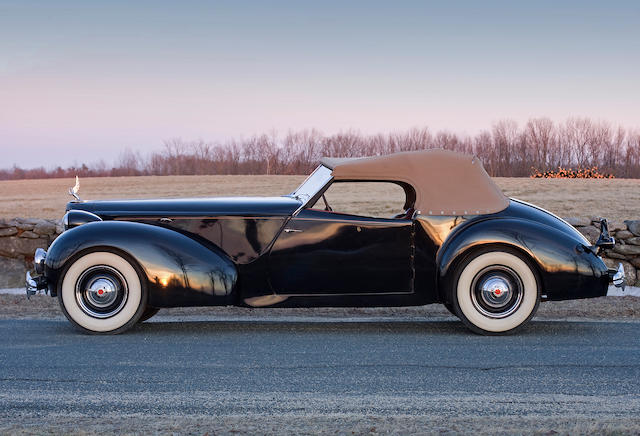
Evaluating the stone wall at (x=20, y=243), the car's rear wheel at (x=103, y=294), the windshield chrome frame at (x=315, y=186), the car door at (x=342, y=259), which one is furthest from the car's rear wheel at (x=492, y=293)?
the stone wall at (x=20, y=243)

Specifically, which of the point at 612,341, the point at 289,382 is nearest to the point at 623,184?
the point at 612,341

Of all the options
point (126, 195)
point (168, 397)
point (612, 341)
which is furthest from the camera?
point (126, 195)

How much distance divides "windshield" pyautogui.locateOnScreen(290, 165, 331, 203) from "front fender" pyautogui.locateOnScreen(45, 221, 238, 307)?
1.07 meters

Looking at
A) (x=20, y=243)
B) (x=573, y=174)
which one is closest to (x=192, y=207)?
(x=20, y=243)

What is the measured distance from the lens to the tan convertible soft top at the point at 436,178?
734 centimetres

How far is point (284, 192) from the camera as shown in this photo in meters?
37.7

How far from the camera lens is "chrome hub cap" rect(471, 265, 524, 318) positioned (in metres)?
7.11

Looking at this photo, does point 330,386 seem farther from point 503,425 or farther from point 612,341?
point 612,341

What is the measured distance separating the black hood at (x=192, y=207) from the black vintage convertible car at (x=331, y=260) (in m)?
0.02

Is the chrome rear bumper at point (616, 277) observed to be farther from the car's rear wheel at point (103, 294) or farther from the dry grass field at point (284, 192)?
the dry grass field at point (284, 192)

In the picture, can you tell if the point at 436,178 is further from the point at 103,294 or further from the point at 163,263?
the point at 103,294

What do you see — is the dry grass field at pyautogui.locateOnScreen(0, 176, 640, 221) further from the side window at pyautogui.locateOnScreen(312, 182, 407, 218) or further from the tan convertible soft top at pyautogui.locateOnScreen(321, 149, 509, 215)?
the tan convertible soft top at pyautogui.locateOnScreen(321, 149, 509, 215)

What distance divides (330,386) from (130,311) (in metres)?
2.56

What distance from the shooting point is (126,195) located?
3984 cm
